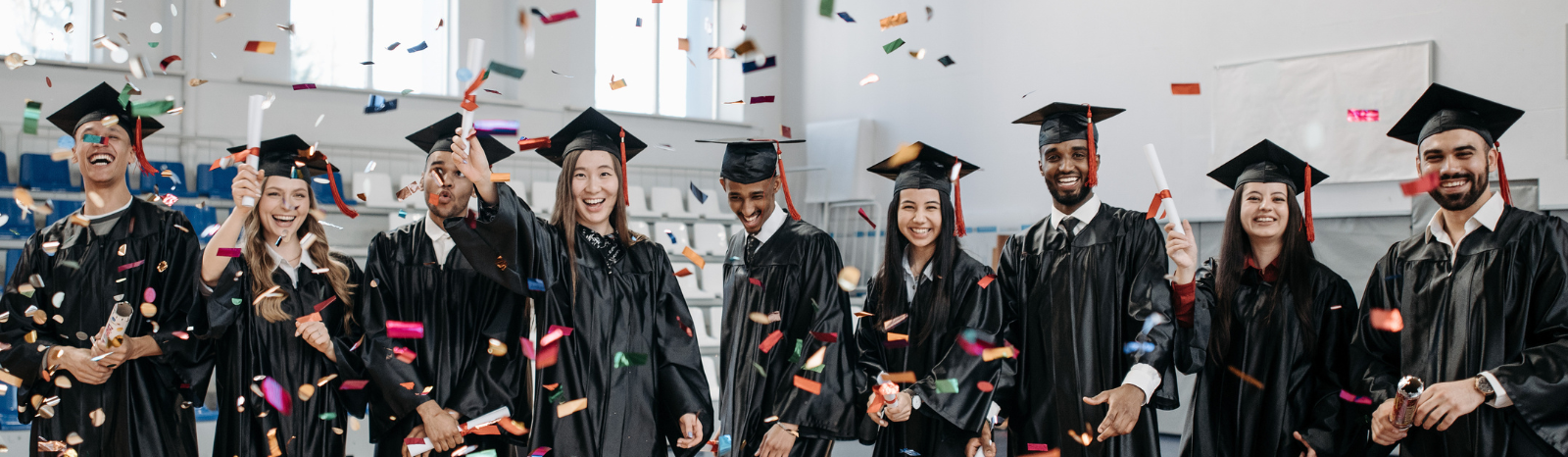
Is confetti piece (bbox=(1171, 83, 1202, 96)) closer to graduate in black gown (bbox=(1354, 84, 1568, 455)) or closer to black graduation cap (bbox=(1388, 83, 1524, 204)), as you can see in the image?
black graduation cap (bbox=(1388, 83, 1524, 204))

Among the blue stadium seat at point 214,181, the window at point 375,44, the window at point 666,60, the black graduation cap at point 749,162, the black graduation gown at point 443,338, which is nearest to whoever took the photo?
the black graduation gown at point 443,338

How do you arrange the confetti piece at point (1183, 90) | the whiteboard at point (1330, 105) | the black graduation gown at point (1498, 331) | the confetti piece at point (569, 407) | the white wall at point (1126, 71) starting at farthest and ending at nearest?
the confetti piece at point (1183, 90) < the whiteboard at point (1330, 105) < the white wall at point (1126, 71) < the confetti piece at point (569, 407) < the black graduation gown at point (1498, 331)

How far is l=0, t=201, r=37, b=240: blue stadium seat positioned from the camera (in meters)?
6.09

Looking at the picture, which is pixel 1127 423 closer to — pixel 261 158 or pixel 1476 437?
pixel 1476 437

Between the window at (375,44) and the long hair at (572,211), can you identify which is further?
the window at (375,44)

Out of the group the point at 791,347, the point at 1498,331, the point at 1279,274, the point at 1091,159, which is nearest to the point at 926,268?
the point at 791,347

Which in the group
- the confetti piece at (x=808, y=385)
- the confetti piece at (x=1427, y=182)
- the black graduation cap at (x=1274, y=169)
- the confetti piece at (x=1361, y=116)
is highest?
the confetti piece at (x=1361, y=116)

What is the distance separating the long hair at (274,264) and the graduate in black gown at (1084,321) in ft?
6.44

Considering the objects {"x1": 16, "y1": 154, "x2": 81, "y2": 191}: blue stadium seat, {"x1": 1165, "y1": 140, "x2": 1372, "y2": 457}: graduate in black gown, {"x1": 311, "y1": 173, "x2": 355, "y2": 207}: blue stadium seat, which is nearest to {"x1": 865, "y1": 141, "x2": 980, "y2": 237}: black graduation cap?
{"x1": 1165, "y1": 140, "x2": 1372, "y2": 457}: graduate in black gown

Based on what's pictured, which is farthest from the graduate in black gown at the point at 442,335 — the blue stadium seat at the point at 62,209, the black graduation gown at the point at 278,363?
the blue stadium seat at the point at 62,209

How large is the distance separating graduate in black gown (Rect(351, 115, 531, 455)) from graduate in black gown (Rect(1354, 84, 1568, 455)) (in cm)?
227

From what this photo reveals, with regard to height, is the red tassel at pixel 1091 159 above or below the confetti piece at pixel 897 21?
below

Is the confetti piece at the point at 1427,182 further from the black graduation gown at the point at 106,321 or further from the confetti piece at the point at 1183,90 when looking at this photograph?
the confetti piece at the point at 1183,90

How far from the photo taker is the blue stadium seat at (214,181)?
6844 millimetres
